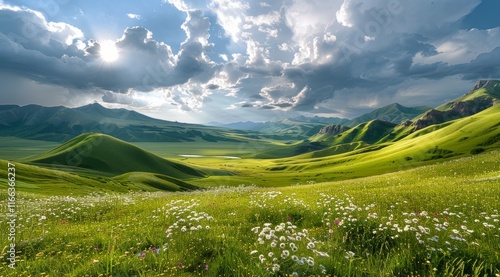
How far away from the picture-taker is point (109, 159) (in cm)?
14025

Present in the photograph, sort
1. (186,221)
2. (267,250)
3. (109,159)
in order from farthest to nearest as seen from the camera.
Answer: (109,159) → (186,221) → (267,250)

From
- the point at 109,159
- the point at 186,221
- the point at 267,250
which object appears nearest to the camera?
the point at 267,250

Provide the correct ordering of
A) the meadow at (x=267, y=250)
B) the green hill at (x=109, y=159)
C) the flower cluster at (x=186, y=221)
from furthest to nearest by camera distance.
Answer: the green hill at (x=109, y=159)
the flower cluster at (x=186, y=221)
the meadow at (x=267, y=250)

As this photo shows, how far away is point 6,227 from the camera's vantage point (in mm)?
10500

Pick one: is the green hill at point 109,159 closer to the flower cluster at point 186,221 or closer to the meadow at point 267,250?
the flower cluster at point 186,221

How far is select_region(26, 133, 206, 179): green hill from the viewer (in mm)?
131750

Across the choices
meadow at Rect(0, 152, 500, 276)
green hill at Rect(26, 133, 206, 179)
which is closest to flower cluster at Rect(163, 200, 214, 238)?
meadow at Rect(0, 152, 500, 276)

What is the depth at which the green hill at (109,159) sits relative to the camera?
132 metres

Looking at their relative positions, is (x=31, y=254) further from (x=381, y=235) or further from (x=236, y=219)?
(x=381, y=235)

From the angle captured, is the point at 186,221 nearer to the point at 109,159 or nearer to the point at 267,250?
the point at 267,250

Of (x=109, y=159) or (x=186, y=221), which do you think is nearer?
(x=186, y=221)

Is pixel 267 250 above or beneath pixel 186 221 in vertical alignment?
above

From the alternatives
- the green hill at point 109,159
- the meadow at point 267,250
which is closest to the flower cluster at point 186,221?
the meadow at point 267,250

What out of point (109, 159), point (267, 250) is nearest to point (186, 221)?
point (267, 250)
